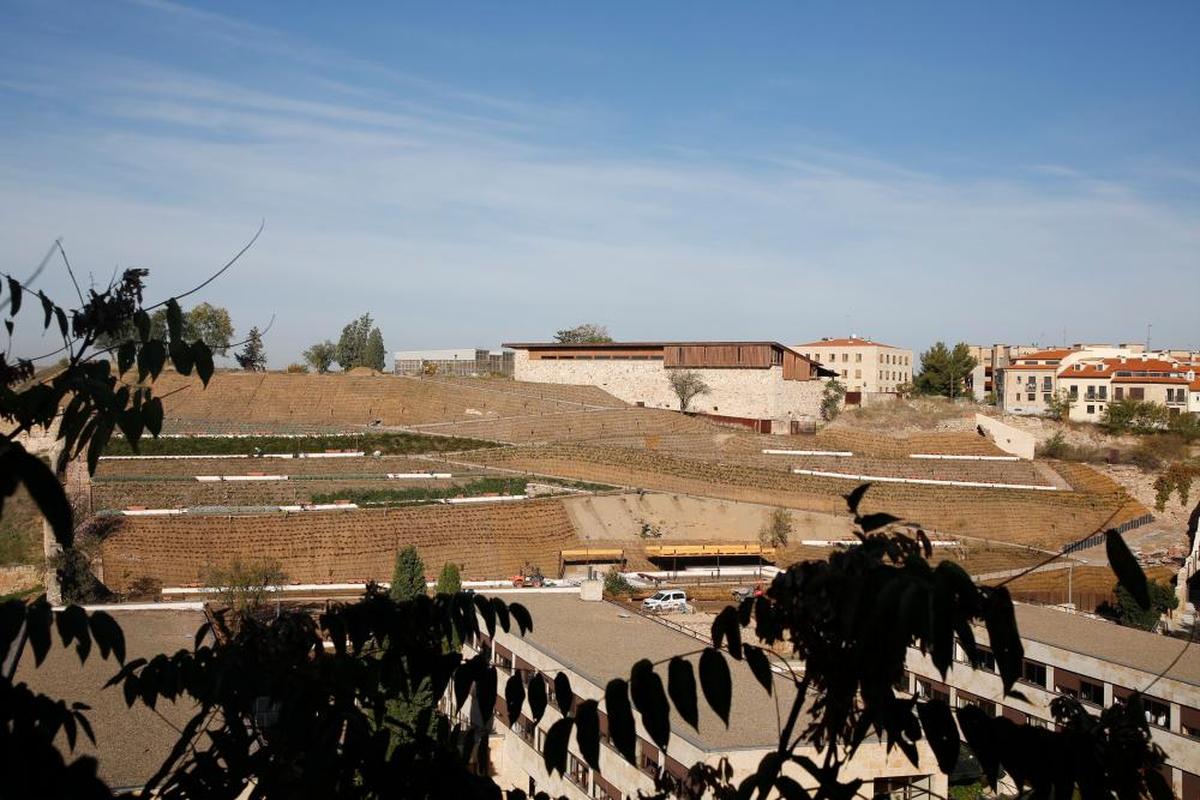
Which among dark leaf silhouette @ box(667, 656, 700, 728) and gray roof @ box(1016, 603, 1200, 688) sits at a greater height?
dark leaf silhouette @ box(667, 656, 700, 728)

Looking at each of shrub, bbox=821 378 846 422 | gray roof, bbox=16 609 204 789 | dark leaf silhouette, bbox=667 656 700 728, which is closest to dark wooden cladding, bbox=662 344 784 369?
shrub, bbox=821 378 846 422

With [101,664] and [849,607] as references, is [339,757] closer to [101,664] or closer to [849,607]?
[849,607]

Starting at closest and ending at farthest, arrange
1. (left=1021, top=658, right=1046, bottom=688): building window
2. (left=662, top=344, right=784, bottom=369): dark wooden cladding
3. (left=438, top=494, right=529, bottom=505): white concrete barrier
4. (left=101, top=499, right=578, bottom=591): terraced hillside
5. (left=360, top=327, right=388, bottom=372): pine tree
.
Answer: (left=1021, top=658, right=1046, bottom=688): building window
(left=101, top=499, right=578, bottom=591): terraced hillside
(left=438, top=494, right=529, bottom=505): white concrete barrier
(left=662, top=344, right=784, bottom=369): dark wooden cladding
(left=360, top=327, right=388, bottom=372): pine tree

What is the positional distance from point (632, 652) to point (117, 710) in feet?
23.7

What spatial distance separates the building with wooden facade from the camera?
149 feet

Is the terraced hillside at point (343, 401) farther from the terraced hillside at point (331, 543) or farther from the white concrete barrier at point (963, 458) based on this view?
the white concrete barrier at point (963, 458)

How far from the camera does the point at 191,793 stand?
2.42 m

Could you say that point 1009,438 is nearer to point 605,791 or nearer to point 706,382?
point 706,382

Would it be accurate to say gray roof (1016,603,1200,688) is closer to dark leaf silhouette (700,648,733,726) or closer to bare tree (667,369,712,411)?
dark leaf silhouette (700,648,733,726)

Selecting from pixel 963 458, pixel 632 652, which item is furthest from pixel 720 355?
pixel 632 652

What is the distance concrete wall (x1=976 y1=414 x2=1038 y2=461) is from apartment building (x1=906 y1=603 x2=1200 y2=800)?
24915 millimetres

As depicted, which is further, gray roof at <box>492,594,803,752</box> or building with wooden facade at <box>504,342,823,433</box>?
building with wooden facade at <box>504,342,823,433</box>

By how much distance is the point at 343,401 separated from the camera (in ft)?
143

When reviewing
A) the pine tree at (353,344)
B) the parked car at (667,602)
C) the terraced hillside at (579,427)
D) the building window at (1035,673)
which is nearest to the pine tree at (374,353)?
the pine tree at (353,344)
